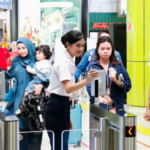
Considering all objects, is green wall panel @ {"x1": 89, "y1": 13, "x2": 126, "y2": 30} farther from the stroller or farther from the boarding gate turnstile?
the boarding gate turnstile

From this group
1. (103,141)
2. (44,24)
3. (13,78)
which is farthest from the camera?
(44,24)

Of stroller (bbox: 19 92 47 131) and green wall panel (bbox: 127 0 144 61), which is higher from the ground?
green wall panel (bbox: 127 0 144 61)

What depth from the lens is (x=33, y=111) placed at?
3.81 m

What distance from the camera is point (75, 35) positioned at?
2.86 metres

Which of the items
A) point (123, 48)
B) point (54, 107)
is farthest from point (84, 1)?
point (54, 107)

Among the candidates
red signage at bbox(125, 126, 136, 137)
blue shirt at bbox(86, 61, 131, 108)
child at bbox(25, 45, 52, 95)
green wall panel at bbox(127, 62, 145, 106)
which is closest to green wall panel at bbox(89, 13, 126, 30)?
green wall panel at bbox(127, 62, 145, 106)

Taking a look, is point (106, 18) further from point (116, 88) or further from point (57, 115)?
point (57, 115)

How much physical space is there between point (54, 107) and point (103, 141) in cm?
49

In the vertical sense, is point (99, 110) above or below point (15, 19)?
below

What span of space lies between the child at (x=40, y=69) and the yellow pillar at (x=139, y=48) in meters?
5.27

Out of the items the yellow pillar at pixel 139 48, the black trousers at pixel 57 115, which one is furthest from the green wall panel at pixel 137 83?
the black trousers at pixel 57 115

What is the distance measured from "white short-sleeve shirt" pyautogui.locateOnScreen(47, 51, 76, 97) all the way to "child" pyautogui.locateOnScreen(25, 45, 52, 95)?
3.49 feet

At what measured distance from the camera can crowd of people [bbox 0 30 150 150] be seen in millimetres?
2771

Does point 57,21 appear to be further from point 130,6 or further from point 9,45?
point 130,6
